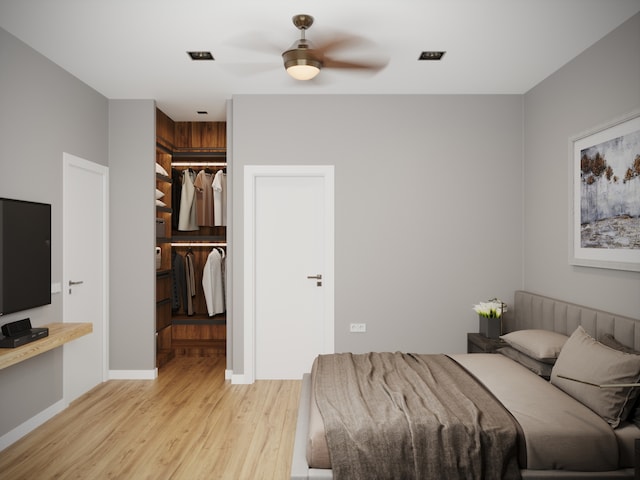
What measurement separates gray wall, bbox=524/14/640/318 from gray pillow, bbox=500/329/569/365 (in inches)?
17.6

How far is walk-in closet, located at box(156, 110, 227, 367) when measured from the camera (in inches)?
192

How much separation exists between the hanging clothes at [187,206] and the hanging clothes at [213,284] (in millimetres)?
437

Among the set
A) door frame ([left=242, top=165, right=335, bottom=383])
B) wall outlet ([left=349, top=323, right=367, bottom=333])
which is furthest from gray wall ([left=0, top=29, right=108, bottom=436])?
wall outlet ([left=349, top=323, right=367, bottom=333])

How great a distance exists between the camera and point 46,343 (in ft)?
9.03

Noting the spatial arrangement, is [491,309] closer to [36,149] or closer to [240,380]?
[240,380]

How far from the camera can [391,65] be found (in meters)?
3.36

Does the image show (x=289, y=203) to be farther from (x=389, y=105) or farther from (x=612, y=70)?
(x=612, y=70)

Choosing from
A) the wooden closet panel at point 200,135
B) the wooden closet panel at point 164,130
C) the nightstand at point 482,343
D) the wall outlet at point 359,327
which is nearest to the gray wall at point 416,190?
the wall outlet at point 359,327

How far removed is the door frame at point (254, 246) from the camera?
399 cm

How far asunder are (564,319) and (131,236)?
400 cm

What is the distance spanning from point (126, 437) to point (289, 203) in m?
2.41

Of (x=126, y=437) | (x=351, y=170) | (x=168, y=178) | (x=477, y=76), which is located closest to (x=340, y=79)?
(x=351, y=170)

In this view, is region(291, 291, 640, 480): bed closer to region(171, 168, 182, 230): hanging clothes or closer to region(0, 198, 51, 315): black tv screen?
region(0, 198, 51, 315): black tv screen

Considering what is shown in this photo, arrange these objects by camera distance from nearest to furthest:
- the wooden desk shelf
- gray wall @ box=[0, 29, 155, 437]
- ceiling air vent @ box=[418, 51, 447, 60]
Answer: the wooden desk shelf < gray wall @ box=[0, 29, 155, 437] < ceiling air vent @ box=[418, 51, 447, 60]
